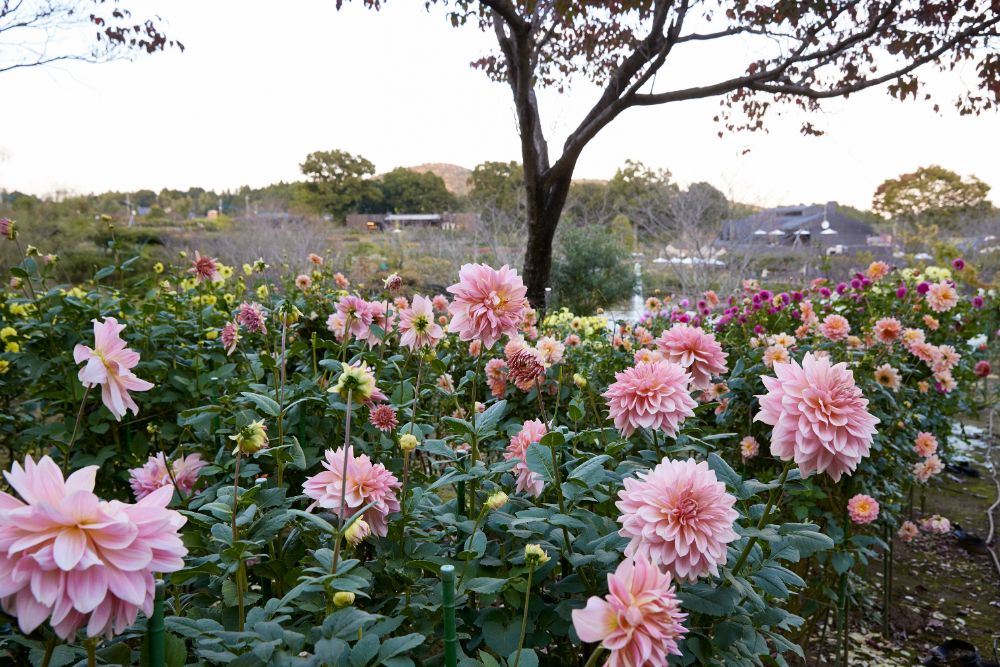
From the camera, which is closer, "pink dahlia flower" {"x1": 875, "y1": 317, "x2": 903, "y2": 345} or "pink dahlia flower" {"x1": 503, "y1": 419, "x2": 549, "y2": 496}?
"pink dahlia flower" {"x1": 503, "y1": 419, "x2": 549, "y2": 496}

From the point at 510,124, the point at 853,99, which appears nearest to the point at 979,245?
the point at 853,99

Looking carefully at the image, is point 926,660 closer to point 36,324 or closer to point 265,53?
point 36,324

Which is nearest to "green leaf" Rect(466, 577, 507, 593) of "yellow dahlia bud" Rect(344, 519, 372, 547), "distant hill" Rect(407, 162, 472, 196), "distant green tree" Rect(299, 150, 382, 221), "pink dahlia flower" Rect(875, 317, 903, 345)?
"yellow dahlia bud" Rect(344, 519, 372, 547)

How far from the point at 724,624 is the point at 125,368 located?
2.30 feet

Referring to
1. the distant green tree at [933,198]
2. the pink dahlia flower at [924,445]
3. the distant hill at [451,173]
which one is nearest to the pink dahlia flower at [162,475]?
the pink dahlia flower at [924,445]

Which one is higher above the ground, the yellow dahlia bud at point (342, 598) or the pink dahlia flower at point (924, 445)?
the yellow dahlia bud at point (342, 598)

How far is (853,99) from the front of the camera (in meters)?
4.48

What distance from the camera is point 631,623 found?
0.45 m

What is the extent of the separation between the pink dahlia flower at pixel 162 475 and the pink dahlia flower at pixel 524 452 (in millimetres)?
469

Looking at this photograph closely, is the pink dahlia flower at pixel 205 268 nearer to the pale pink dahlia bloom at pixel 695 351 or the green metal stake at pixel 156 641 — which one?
the pale pink dahlia bloom at pixel 695 351

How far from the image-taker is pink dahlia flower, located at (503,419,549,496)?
0.84 meters

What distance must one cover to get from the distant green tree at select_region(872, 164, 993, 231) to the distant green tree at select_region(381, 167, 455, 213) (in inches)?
441

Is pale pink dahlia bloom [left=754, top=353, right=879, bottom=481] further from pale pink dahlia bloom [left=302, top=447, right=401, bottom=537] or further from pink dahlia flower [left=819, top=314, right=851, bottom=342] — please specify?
pink dahlia flower [left=819, top=314, right=851, bottom=342]

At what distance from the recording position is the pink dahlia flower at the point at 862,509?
4.97ft
